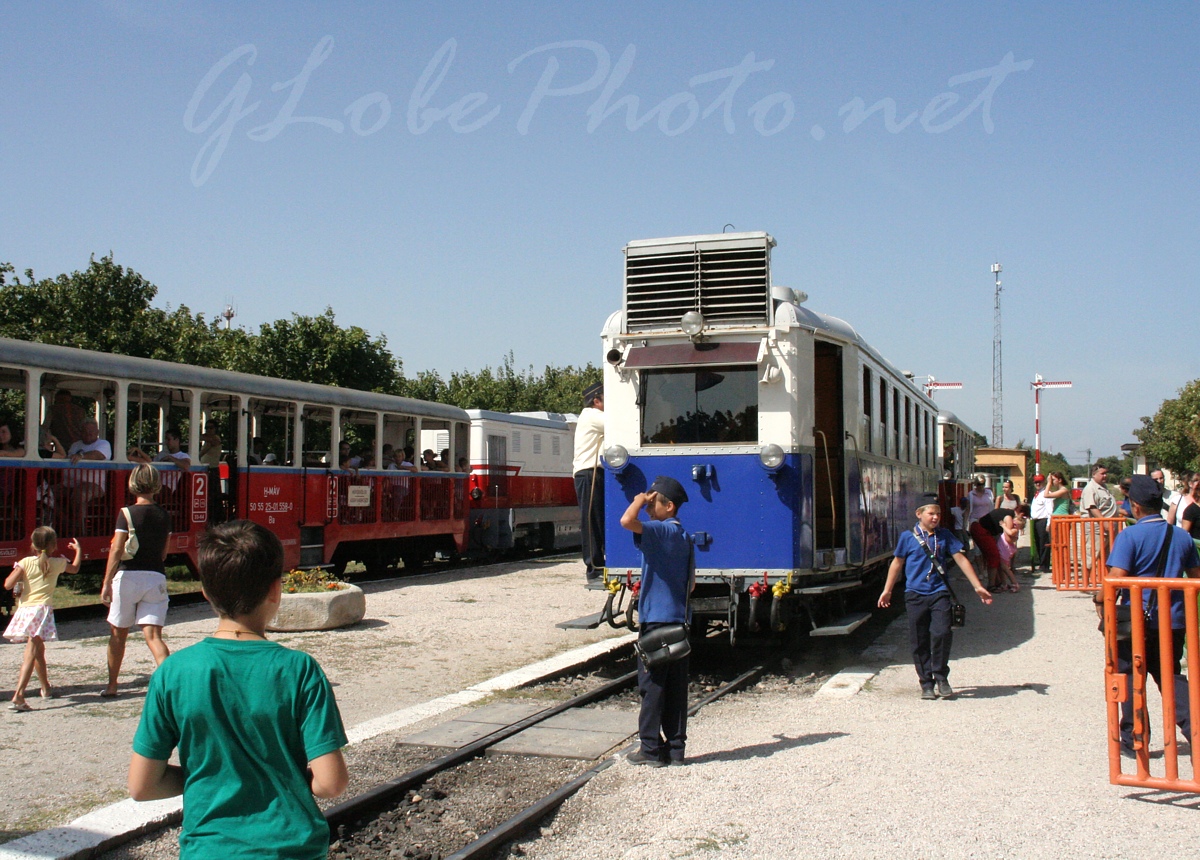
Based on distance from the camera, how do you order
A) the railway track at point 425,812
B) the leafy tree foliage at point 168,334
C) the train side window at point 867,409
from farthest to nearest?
the leafy tree foliage at point 168,334
the train side window at point 867,409
the railway track at point 425,812

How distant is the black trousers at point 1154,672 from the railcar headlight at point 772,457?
342 centimetres

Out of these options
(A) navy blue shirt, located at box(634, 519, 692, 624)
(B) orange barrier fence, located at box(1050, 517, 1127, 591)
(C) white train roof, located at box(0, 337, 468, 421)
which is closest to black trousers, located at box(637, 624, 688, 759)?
(A) navy blue shirt, located at box(634, 519, 692, 624)

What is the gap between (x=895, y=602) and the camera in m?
15.2

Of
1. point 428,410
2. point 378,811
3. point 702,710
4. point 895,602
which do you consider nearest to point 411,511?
point 428,410

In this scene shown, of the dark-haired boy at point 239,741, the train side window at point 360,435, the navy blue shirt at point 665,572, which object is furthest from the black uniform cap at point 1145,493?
the train side window at point 360,435

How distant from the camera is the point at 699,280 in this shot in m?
9.56

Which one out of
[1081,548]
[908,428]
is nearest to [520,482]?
[908,428]

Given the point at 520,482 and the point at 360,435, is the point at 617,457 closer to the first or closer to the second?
the point at 360,435

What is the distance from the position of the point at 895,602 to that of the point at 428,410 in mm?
9039

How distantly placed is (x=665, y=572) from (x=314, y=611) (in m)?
6.04

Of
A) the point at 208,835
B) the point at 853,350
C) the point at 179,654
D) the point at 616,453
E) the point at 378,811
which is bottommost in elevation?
the point at 378,811

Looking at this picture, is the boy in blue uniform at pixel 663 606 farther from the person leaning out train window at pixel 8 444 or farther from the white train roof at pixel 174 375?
the white train roof at pixel 174 375

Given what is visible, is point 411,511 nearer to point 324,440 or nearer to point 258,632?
point 324,440

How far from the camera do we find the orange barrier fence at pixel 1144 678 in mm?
5445
